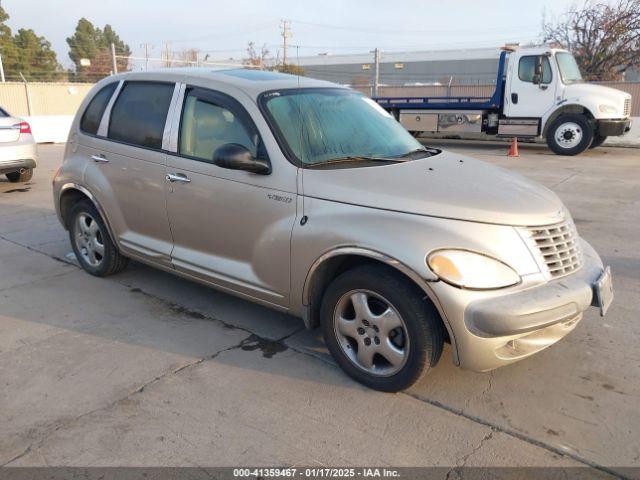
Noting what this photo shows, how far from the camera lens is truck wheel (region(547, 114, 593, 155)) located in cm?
1432

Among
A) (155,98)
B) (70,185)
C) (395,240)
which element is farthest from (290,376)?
(70,185)

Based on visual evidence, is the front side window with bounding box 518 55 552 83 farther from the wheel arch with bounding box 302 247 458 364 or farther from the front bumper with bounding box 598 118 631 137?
the wheel arch with bounding box 302 247 458 364

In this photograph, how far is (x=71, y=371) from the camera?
3.43 m

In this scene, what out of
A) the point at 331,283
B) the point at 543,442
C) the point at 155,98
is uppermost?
the point at 155,98

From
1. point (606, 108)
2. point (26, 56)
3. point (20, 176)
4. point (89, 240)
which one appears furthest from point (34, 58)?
point (89, 240)

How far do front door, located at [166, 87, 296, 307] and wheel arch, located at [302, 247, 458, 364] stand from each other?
7.1 inches

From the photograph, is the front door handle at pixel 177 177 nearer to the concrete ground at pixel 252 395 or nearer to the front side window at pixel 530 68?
the concrete ground at pixel 252 395

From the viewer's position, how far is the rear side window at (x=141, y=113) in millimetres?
4254

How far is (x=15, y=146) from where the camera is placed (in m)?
9.24

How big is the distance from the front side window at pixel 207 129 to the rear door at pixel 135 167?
24cm

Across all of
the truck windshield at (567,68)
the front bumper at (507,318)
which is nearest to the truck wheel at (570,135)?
the truck windshield at (567,68)

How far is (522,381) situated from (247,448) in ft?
5.74

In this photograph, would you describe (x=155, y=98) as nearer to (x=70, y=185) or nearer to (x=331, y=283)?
(x=70, y=185)

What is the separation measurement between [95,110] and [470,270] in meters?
3.80
